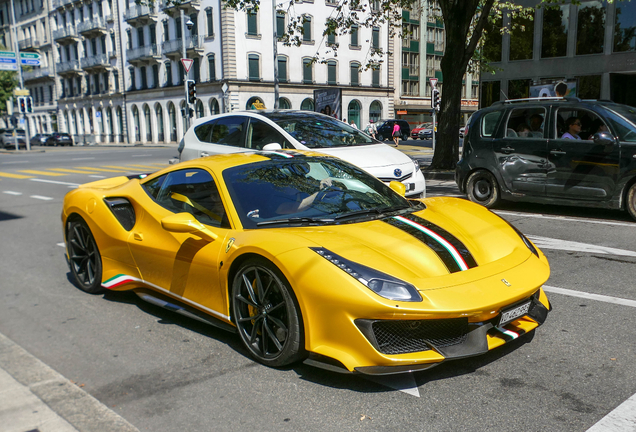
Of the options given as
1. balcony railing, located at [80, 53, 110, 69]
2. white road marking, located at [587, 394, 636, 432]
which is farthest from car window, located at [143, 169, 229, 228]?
balcony railing, located at [80, 53, 110, 69]

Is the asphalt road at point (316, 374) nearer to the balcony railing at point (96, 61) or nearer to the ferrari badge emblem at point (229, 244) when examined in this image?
the ferrari badge emblem at point (229, 244)

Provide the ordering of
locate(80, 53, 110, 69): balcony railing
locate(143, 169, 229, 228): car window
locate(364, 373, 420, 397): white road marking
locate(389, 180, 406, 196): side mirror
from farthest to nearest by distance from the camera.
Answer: locate(80, 53, 110, 69): balcony railing < locate(389, 180, 406, 196): side mirror < locate(143, 169, 229, 228): car window < locate(364, 373, 420, 397): white road marking

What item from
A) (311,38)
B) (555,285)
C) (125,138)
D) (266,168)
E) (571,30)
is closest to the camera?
(266,168)

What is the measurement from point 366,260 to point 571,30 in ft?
87.0

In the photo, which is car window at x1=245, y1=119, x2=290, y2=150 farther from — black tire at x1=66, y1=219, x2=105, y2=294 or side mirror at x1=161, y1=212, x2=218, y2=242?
side mirror at x1=161, y1=212, x2=218, y2=242

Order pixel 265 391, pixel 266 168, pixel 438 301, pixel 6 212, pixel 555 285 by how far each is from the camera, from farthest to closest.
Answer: pixel 6 212, pixel 555 285, pixel 266 168, pixel 265 391, pixel 438 301

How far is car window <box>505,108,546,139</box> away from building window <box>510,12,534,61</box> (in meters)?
19.8

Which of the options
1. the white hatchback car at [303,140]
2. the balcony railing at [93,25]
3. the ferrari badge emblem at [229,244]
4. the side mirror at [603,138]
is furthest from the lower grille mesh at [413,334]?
the balcony railing at [93,25]

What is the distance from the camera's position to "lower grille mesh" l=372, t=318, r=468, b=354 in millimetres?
3078

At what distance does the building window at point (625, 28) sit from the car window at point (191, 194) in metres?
24.8

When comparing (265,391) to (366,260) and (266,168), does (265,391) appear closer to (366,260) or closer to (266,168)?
(366,260)

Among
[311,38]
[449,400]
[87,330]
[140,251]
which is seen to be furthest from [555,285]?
[311,38]

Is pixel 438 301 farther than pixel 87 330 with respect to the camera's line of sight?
No

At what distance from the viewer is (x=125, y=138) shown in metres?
60.0
